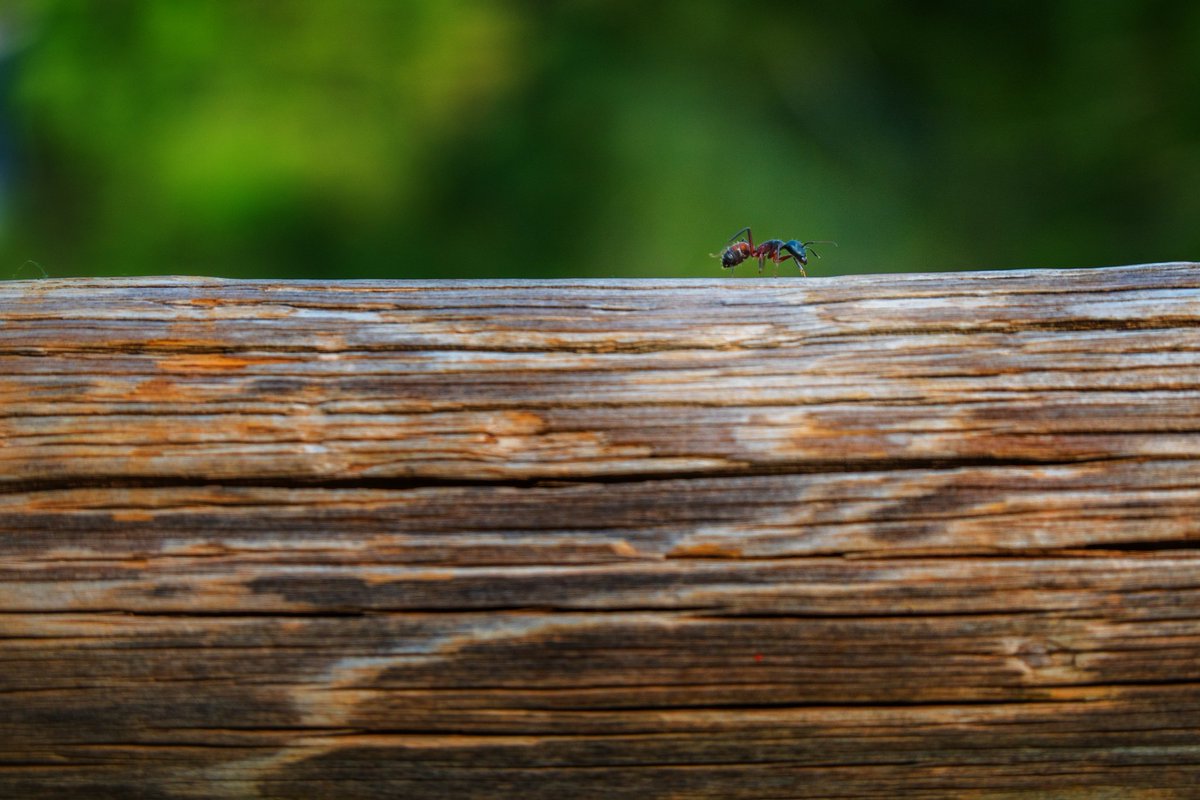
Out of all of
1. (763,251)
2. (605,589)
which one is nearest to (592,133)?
(763,251)

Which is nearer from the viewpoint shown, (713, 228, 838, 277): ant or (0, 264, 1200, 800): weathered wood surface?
(0, 264, 1200, 800): weathered wood surface

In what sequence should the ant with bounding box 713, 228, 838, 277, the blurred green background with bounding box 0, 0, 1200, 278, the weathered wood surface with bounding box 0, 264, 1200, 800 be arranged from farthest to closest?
the blurred green background with bounding box 0, 0, 1200, 278 → the ant with bounding box 713, 228, 838, 277 → the weathered wood surface with bounding box 0, 264, 1200, 800

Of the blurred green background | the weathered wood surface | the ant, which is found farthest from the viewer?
the blurred green background

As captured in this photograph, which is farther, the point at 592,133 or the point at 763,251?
the point at 592,133

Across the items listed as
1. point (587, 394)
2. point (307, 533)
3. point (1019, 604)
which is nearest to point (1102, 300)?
point (1019, 604)

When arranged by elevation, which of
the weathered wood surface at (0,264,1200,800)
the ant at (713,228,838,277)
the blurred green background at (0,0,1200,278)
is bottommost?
the weathered wood surface at (0,264,1200,800)

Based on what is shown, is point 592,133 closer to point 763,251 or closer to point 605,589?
point 763,251

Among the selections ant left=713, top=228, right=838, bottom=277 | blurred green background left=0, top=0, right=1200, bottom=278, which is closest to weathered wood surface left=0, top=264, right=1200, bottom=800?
ant left=713, top=228, right=838, bottom=277

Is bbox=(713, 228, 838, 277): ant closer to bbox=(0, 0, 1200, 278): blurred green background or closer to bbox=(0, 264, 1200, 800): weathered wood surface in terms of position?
bbox=(0, 264, 1200, 800): weathered wood surface
